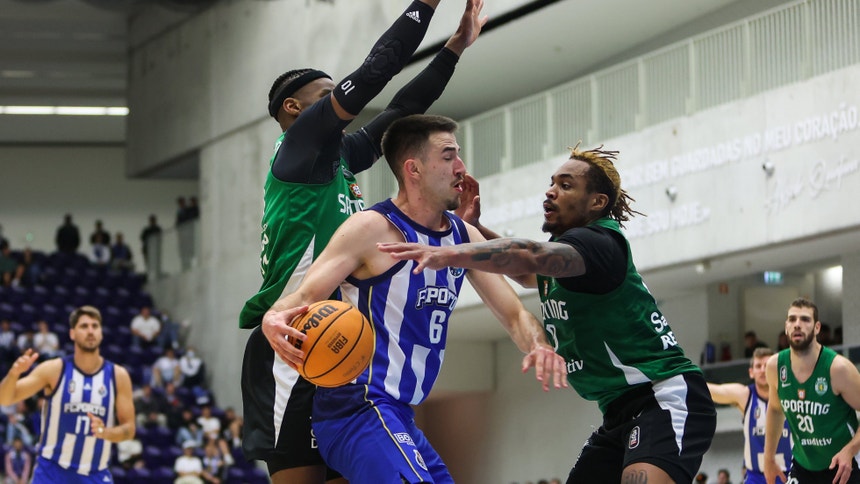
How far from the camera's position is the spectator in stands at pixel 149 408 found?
84.2ft

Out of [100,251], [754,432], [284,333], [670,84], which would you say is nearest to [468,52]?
[670,84]

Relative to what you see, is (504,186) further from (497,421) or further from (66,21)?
(66,21)

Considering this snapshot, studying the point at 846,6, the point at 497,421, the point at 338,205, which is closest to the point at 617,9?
the point at 846,6

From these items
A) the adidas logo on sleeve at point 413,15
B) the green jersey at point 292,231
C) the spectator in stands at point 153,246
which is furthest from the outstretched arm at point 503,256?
the spectator in stands at point 153,246

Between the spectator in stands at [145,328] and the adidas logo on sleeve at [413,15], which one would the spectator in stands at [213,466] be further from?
the adidas logo on sleeve at [413,15]

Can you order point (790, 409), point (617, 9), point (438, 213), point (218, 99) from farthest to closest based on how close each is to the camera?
point (218, 99), point (617, 9), point (790, 409), point (438, 213)

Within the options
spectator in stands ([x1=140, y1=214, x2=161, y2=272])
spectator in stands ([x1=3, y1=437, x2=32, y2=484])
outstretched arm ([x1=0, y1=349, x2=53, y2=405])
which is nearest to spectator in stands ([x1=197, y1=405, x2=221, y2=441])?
spectator in stands ([x1=3, y1=437, x2=32, y2=484])

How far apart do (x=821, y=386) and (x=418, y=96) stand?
195 inches

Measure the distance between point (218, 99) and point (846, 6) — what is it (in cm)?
1833

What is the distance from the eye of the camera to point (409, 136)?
6.28 m

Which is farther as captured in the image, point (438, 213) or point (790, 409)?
point (790, 409)

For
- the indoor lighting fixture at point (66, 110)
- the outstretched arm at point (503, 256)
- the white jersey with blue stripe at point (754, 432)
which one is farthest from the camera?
the indoor lighting fixture at point (66, 110)

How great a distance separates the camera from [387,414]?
592 cm

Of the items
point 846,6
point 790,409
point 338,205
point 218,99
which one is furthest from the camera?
point 218,99
